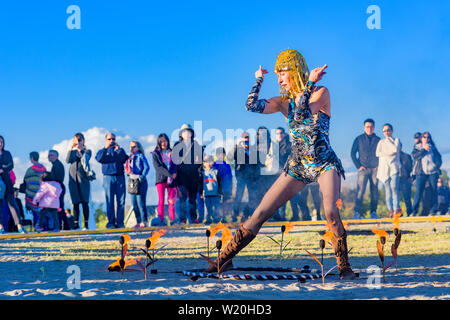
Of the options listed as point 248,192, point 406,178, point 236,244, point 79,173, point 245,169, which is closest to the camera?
point 236,244

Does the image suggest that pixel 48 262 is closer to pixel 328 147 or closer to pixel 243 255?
pixel 243 255

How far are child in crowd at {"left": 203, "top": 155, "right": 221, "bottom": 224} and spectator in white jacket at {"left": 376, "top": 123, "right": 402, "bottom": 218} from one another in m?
3.87

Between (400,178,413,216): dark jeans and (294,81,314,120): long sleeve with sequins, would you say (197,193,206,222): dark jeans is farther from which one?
(294,81,314,120): long sleeve with sequins

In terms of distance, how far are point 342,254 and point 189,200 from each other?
7620mm

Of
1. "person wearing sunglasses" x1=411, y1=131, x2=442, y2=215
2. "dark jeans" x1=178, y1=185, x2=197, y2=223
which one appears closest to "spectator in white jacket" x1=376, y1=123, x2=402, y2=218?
"person wearing sunglasses" x1=411, y1=131, x2=442, y2=215

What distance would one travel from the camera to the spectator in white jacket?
13.0 metres

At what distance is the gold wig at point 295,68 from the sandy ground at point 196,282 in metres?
1.87

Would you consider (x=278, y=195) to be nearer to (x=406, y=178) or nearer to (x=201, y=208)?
(x=201, y=208)

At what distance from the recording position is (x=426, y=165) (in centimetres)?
1409

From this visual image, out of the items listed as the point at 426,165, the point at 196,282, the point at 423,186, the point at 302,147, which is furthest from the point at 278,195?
the point at 423,186

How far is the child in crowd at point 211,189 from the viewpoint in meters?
12.7

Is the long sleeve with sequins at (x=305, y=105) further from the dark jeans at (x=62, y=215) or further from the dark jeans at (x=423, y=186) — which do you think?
the dark jeans at (x=423, y=186)
